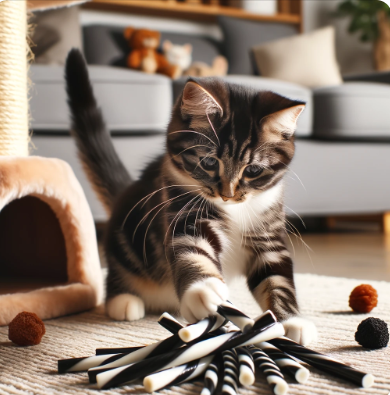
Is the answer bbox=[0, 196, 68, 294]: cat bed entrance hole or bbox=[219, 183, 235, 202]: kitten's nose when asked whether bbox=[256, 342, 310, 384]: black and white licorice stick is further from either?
bbox=[0, 196, 68, 294]: cat bed entrance hole

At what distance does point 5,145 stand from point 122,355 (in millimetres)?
753

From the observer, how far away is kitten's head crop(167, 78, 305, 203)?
0.87m

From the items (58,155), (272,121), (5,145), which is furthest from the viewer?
(58,155)

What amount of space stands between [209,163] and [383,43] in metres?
2.98

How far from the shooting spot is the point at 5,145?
1232 mm

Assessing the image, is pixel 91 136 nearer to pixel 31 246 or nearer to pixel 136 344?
pixel 31 246

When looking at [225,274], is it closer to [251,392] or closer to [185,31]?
[251,392]

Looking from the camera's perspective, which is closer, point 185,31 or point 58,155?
point 58,155

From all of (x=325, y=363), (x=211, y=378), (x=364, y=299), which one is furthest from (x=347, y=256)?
(x=211, y=378)

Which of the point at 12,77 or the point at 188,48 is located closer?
the point at 12,77

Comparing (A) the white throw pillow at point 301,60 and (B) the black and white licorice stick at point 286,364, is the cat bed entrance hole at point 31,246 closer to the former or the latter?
(B) the black and white licorice stick at point 286,364

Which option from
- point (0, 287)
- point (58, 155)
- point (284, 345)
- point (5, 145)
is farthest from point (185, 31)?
point (284, 345)

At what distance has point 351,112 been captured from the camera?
229 cm

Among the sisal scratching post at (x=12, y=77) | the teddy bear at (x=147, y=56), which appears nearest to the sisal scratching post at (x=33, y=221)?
the sisal scratching post at (x=12, y=77)
